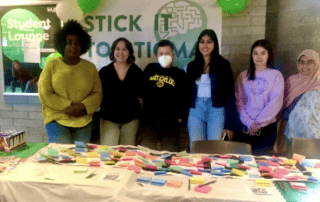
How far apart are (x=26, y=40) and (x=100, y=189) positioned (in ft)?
9.42

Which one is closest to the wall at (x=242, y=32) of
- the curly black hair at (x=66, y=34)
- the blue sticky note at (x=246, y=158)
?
the curly black hair at (x=66, y=34)

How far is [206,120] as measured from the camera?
255 centimetres

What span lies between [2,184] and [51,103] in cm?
119

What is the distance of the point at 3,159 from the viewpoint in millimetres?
1580

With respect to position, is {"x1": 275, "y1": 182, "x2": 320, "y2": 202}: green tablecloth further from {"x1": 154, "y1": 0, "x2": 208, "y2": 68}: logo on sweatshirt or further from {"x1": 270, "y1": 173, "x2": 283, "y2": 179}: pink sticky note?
{"x1": 154, "y1": 0, "x2": 208, "y2": 68}: logo on sweatshirt

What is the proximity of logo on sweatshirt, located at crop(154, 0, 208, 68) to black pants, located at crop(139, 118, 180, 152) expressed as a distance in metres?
0.92

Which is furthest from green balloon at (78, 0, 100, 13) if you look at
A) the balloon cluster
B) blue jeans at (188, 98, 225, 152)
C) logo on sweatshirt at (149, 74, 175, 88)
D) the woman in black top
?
blue jeans at (188, 98, 225, 152)

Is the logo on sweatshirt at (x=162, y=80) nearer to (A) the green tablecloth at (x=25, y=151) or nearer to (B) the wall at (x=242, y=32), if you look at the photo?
(B) the wall at (x=242, y=32)

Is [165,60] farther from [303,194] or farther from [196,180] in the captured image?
[303,194]

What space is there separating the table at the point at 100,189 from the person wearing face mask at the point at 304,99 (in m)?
1.50

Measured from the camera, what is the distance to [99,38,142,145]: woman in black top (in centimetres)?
261

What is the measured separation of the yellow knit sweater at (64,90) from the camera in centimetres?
241

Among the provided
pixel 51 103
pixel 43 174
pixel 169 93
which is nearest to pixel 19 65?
pixel 51 103

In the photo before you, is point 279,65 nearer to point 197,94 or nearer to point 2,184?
point 197,94
